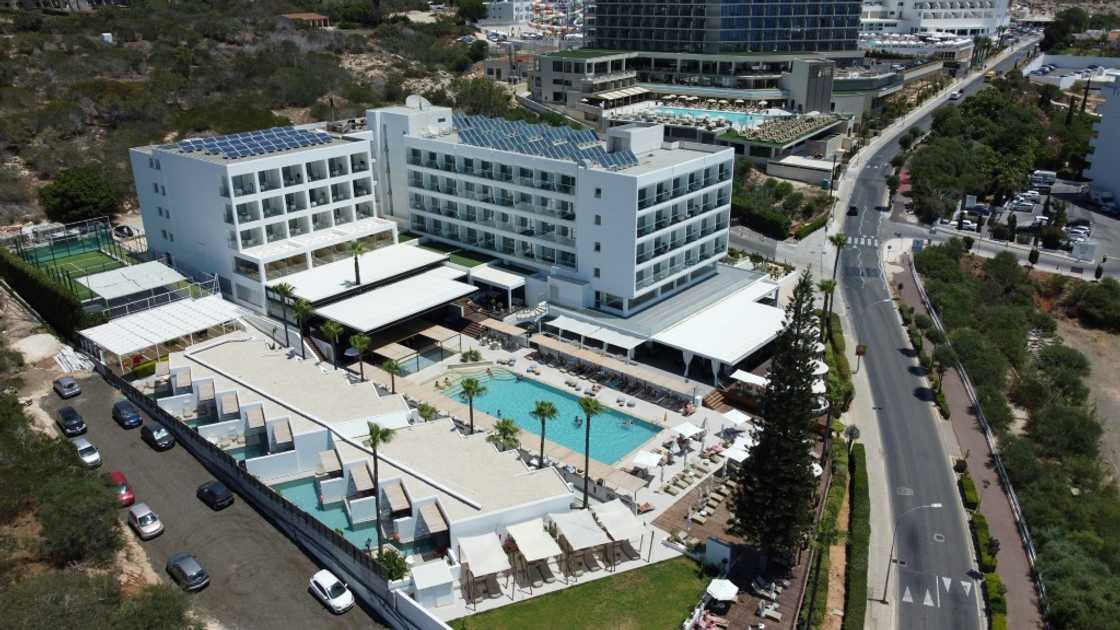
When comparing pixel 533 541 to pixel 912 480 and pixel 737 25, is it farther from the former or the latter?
pixel 737 25

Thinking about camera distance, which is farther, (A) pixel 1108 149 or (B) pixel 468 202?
(A) pixel 1108 149

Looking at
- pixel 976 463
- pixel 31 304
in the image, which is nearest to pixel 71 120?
pixel 31 304

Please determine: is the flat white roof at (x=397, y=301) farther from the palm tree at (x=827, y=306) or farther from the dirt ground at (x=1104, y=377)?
the dirt ground at (x=1104, y=377)

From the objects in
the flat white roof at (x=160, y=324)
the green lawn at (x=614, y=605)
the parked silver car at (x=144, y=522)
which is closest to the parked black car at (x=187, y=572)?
the parked silver car at (x=144, y=522)

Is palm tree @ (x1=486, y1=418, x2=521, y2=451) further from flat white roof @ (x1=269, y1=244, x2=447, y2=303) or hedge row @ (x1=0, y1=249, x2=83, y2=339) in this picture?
hedge row @ (x1=0, y1=249, x2=83, y2=339)

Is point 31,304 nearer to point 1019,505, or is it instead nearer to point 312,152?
point 312,152

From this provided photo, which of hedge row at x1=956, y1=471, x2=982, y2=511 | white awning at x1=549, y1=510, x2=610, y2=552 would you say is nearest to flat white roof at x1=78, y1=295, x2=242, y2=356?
white awning at x1=549, y1=510, x2=610, y2=552

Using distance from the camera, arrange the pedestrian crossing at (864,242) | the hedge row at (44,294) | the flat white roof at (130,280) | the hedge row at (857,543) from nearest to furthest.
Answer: the hedge row at (857,543) → the hedge row at (44,294) → the flat white roof at (130,280) → the pedestrian crossing at (864,242)

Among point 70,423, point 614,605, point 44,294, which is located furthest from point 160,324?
point 614,605
